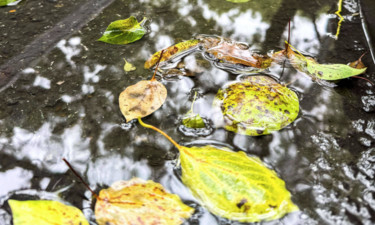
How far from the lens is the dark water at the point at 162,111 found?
83cm

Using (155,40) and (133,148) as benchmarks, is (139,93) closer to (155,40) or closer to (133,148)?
(133,148)

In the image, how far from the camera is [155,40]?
1.30m

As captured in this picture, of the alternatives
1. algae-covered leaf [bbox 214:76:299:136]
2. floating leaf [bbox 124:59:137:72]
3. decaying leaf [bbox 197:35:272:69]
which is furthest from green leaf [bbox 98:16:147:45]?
algae-covered leaf [bbox 214:76:299:136]

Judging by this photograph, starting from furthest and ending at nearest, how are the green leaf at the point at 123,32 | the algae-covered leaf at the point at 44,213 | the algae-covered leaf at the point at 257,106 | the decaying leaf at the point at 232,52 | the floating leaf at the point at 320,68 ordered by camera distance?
the green leaf at the point at 123,32, the decaying leaf at the point at 232,52, the floating leaf at the point at 320,68, the algae-covered leaf at the point at 257,106, the algae-covered leaf at the point at 44,213

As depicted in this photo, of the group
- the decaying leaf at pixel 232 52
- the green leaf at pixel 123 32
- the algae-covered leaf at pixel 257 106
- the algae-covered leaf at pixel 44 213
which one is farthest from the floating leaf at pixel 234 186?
the green leaf at pixel 123 32

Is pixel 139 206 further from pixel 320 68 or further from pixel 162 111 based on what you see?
pixel 320 68

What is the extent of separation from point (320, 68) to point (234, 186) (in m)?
0.63

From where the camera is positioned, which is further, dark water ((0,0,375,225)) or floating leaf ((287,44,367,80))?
floating leaf ((287,44,367,80))

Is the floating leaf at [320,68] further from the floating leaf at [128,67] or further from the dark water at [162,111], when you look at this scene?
the floating leaf at [128,67]

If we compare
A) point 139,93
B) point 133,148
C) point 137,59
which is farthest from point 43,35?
point 133,148

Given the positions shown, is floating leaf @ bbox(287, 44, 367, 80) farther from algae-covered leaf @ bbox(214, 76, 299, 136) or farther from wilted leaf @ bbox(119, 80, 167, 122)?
wilted leaf @ bbox(119, 80, 167, 122)

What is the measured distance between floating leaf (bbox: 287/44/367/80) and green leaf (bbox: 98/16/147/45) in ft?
2.11

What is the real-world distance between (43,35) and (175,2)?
2.12 feet

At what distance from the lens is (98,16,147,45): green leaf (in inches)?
51.0
